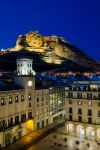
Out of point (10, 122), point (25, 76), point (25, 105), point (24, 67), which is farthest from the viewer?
point (24, 67)

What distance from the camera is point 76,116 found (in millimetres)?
79562

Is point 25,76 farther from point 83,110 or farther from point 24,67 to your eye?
point 83,110

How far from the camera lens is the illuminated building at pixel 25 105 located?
7169cm

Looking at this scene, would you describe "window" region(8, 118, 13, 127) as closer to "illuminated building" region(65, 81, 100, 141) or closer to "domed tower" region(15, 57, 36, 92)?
"domed tower" region(15, 57, 36, 92)

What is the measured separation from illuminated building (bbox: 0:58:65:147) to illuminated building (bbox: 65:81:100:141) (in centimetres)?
1021

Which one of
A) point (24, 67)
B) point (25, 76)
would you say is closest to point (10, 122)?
point (25, 76)

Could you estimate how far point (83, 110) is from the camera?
78.5 meters

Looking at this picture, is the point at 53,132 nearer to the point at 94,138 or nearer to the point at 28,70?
the point at 94,138

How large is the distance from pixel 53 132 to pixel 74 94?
12.3 metres

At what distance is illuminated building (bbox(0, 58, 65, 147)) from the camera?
71.7 m

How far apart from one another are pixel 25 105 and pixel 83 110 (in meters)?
16.1

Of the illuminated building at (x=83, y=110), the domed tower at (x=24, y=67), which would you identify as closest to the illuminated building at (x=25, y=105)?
the domed tower at (x=24, y=67)

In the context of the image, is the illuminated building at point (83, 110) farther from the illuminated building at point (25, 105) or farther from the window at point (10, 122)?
the window at point (10, 122)

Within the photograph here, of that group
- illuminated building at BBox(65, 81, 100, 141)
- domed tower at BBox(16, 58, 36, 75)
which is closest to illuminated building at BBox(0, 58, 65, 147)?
domed tower at BBox(16, 58, 36, 75)
